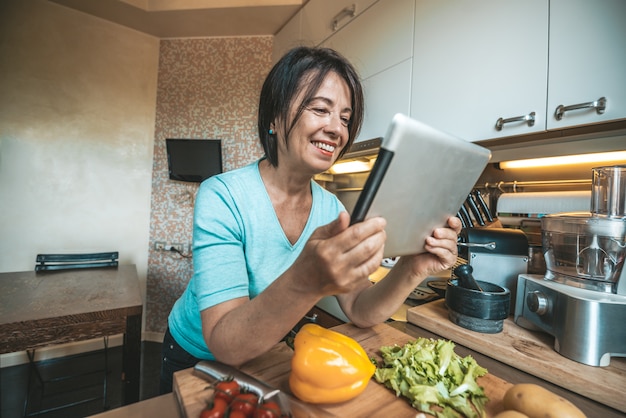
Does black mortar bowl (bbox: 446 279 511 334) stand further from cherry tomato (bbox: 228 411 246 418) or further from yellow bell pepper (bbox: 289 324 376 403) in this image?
cherry tomato (bbox: 228 411 246 418)

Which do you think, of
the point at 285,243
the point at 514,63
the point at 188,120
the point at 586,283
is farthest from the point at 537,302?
the point at 188,120

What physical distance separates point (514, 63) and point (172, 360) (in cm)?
153

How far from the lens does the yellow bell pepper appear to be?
1.67 feet

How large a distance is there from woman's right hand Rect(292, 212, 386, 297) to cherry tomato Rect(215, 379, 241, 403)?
231 mm

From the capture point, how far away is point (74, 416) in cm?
170

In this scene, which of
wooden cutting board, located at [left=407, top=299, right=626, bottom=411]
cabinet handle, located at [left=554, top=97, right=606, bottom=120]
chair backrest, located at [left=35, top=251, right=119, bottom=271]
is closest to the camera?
wooden cutting board, located at [left=407, top=299, right=626, bottom=411]

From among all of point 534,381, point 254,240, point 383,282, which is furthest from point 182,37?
point 534,381

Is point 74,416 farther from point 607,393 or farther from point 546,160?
point 546,160

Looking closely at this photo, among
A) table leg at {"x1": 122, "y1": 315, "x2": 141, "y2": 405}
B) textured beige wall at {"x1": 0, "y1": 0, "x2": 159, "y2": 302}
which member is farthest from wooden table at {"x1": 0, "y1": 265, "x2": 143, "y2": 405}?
textured beige wall at {"x1": 0, "y1": 0, "x2": 159, "y2": 302}

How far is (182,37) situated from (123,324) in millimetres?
2578

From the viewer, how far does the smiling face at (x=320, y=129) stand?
744 millimetres

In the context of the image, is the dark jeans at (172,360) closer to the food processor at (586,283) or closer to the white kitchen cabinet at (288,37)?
the food processor at (586,283)

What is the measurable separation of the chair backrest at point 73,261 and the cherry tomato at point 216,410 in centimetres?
214

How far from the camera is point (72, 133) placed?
236 centimetres
